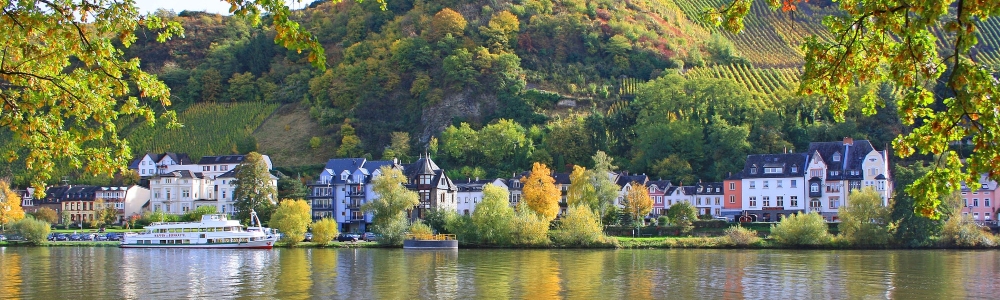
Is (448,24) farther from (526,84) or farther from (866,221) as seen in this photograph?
(866,221)

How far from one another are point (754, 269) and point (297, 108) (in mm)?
84215

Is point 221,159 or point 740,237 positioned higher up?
point 221,159

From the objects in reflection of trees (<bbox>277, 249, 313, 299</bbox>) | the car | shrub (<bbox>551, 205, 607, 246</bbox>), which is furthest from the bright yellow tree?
reflection of trees (<bbox>277, 249, 313, 299</bbox>)

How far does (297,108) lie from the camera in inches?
4872

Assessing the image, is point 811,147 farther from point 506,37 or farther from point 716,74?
point 506,37

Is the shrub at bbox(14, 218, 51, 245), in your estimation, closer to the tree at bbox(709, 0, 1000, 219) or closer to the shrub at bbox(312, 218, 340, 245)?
the shrub at bbox(312, 218, 340, 245)

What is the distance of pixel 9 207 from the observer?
80.0m

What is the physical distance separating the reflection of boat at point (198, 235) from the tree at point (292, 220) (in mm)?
1661

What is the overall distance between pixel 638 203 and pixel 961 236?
75.7 ft

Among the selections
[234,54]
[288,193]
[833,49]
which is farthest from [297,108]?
[833,49]

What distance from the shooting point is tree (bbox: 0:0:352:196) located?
37.0ft

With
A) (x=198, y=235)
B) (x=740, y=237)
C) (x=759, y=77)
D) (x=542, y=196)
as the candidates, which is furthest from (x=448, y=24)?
(x=740, y=237)

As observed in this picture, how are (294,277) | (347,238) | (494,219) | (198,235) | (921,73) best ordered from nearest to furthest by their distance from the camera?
(921,73) → (294,277) → (494,219) → (347,238) → (198,235)

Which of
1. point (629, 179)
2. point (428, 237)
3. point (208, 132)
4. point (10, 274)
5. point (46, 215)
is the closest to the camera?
point (10, 274)
